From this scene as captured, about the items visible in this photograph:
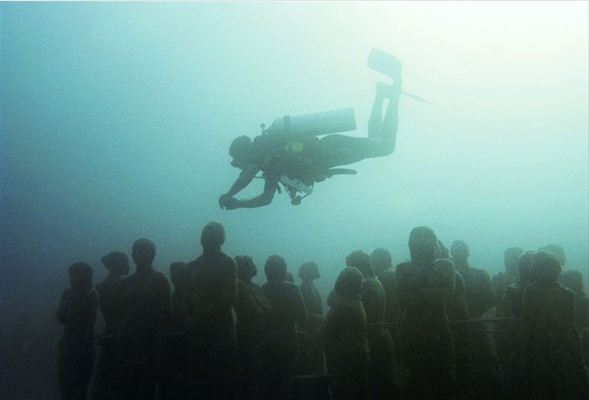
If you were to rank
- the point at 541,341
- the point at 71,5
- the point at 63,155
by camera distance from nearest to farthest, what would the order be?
the point at 541,341, the point at 63,155, the point at 71,5

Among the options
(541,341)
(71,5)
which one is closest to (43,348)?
(541,341)

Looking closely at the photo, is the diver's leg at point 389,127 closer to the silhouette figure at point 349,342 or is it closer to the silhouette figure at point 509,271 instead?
the silhouette figure at point 349,342

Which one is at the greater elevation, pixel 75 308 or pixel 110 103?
pixel 110 103

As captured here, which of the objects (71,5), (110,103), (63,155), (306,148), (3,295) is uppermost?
(71,5)

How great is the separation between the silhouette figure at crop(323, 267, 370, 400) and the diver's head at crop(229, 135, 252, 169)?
1.50 meters

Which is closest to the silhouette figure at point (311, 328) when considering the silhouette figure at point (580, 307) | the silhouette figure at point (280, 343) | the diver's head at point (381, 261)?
the silhouette figure at point (280, 343)

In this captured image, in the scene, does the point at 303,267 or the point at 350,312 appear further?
the point at 303,267

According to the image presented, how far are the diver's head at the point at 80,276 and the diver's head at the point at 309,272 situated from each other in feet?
9.91

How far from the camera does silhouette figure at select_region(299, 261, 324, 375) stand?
6.30 m

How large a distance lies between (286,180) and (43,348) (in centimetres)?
1914

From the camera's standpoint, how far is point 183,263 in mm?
5547

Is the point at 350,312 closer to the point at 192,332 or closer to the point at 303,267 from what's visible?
the point at 192,332

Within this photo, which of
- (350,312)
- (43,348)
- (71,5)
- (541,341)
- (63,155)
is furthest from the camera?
(71,5)

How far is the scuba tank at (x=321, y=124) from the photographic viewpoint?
4.55m
